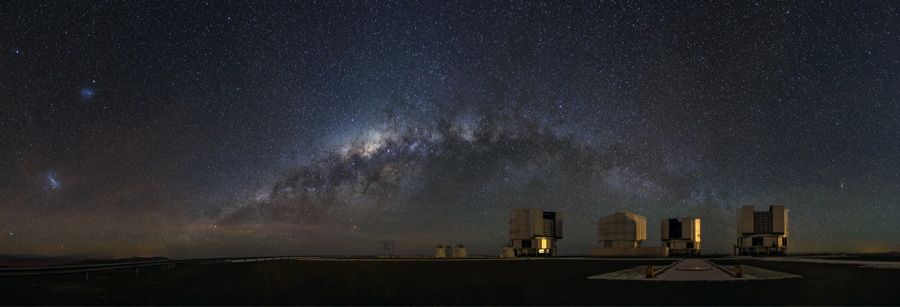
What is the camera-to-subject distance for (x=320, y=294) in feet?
96.0

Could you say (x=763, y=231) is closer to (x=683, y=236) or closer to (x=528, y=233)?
(x=683, y=236)

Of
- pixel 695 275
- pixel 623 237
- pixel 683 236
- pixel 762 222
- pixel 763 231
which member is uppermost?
pixel 695 275

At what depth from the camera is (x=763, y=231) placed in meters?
134

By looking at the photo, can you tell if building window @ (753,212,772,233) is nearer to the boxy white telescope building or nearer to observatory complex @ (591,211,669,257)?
observatory complex @ (591,211,669,257)

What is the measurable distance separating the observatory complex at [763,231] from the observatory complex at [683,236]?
418 inches

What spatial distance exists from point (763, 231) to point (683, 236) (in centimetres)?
1895

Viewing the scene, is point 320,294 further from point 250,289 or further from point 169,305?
point 169,305

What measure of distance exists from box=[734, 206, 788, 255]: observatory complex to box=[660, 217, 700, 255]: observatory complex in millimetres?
10615

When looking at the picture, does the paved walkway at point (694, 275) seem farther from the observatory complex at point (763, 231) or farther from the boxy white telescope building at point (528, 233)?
the observatory complex at point (763, 231)

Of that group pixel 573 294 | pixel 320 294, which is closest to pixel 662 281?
pixel 573 294

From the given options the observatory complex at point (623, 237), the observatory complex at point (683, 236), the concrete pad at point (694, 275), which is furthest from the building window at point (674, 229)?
the concrete pad at point (694, 275)

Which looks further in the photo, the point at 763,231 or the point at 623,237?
the point at 623,237

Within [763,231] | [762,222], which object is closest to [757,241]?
[763,231]

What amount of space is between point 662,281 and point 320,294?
1919 cm
